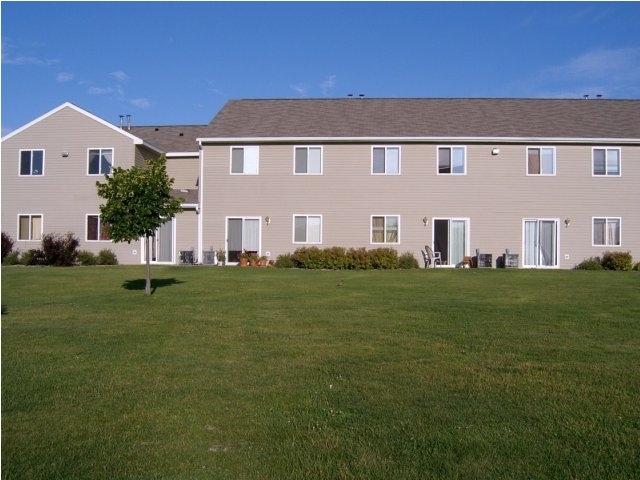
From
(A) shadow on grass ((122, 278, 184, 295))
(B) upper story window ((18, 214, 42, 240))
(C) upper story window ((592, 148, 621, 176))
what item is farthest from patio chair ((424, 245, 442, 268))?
(B) upper story window ((18, 214, 42, 240))

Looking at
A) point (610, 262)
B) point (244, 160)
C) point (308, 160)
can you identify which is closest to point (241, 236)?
point (244, 160)

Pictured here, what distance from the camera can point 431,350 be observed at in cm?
874

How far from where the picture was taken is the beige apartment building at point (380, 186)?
2670 centimetres

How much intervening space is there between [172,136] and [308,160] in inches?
361

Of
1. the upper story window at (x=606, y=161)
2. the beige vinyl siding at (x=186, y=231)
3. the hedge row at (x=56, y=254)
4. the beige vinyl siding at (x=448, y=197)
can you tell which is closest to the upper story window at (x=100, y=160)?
the hedge row at (x=56, y=254)

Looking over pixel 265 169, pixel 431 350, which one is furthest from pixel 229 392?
pixel 265 169

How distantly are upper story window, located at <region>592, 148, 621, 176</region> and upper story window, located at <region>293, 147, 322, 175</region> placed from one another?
11653 mm

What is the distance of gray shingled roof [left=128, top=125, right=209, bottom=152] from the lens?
102 ft

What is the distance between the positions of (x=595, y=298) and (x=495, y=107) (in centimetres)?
1695

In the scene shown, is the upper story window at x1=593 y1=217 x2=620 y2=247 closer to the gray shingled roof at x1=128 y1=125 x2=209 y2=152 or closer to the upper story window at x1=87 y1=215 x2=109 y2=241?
the gray shingled roof at x1=128 y1=125 x2=209 y2=152

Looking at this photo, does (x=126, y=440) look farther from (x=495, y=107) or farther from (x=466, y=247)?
(x=495, y=107)

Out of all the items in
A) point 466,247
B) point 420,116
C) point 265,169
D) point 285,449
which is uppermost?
point 420,116

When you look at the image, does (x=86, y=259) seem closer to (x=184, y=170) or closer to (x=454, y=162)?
(x=184, y=170)

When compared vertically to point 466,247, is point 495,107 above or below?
above
